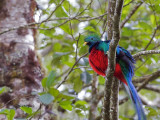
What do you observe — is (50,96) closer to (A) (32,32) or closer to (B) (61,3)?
(B) (61,3)

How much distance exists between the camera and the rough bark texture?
2.74 m

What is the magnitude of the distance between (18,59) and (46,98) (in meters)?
1.24

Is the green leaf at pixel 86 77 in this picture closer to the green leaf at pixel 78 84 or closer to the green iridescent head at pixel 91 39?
the green leaf at pixel 78 84

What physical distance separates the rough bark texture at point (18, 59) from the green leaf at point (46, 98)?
0.70 meters

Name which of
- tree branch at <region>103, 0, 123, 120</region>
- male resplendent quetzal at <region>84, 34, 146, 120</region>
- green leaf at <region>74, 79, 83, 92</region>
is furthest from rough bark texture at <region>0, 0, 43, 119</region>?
tree branch at <region>103, 0, 123, 120</region>

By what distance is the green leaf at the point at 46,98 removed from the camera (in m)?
1.86

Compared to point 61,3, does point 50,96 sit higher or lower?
lower

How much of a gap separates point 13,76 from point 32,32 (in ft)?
2.64

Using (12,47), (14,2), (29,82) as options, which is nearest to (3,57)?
(12,47)

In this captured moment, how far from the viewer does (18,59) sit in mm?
2984

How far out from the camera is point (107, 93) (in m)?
2.14

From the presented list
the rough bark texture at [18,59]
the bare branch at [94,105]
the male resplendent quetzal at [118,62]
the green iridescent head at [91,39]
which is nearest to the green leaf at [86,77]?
the bare branch at [94,105]

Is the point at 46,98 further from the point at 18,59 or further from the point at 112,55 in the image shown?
the point at 18,59

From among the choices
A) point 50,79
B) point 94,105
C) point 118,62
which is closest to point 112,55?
point 50,79
